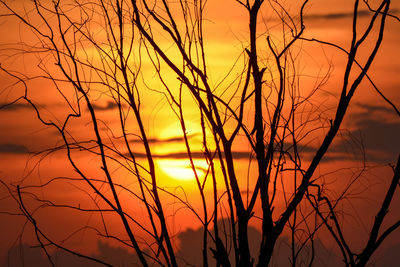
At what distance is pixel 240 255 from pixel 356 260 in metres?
0.42

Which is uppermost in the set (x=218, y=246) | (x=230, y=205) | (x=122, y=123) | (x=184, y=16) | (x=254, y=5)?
(x=184, y=16)

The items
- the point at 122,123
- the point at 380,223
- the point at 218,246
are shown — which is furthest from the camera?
the point at 122,123

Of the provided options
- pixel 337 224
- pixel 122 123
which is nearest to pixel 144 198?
pixel 122 123

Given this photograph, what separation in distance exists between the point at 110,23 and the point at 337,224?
1.19m

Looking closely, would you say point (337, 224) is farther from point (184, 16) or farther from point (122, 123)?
point (184, 16)

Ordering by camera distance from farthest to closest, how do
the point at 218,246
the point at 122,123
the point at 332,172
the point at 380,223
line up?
1. the point at 332,172
2. the point at 122,123
3. the point at 218,246
4. the point at 380,223

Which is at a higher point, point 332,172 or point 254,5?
point 254,5

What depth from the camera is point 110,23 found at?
75.9 inches

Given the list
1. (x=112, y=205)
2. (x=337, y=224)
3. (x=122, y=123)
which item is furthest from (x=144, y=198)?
(x=337, y=224)

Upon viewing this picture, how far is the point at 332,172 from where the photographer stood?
186 cm

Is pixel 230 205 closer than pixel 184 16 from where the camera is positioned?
Yes

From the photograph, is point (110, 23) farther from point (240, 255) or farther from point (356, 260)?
point (356, 260)

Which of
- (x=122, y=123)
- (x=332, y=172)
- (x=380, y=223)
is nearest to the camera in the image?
(x=380, y=223)

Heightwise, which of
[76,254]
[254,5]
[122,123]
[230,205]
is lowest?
[76,254]
